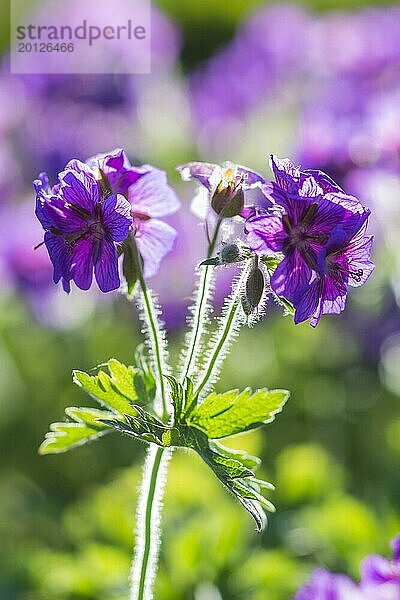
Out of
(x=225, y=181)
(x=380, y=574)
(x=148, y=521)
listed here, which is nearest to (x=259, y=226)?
(x=225, y=181)

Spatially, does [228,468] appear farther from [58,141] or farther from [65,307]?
[58,141]

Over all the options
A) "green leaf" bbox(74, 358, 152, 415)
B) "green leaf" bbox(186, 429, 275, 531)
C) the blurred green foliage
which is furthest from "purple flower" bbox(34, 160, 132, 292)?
the blurred green foliage

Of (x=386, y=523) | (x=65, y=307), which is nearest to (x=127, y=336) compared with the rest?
(x=65, y=307)

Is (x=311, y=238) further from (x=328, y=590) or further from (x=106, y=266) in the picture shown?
(x=328, y=590)

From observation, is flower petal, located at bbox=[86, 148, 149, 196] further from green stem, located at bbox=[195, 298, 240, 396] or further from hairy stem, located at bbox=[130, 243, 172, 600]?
green stem, located at bbox=[195, 298, 240, 396]

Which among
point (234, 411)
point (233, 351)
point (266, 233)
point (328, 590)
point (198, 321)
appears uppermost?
point (266, 233)

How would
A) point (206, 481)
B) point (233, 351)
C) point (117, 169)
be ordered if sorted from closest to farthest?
point (117, 169) → point (206, 481) → point (233, 351)
